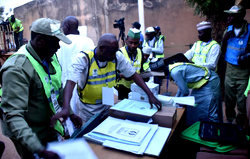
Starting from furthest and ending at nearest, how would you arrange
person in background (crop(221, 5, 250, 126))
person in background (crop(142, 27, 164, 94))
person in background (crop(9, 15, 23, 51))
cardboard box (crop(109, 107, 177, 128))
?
1. person in background (crop(9, 15, 23, 51))
2. person in background (crop(142, 27, 164, 94))
3. person in background (crop(221, 5, 250, 126))
4. cardboard box (crop(109, 107, 177, 128))

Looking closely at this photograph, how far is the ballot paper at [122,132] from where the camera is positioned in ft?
4.18

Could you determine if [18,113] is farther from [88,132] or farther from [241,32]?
[241,32]

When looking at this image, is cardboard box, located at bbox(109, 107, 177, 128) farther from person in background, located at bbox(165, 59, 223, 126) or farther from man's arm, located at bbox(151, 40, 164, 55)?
man's arm, located at bbox(151, 40, 164, 55)

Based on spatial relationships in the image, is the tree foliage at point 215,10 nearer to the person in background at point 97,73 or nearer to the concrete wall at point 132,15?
the concrete wall at point 132,15

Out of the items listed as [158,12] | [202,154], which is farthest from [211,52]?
[158,12]

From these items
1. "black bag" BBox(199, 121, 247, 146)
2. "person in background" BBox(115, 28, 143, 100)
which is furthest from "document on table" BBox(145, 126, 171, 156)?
"person in background" BBox(115, 28, 143, 100)

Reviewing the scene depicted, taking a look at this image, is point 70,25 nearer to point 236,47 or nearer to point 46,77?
point 46,77

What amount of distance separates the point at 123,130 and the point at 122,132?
0.03 metres

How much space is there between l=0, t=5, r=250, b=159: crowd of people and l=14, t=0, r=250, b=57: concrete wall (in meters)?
3.53

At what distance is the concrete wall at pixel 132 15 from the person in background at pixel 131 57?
4.17 m

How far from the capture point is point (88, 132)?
148cm

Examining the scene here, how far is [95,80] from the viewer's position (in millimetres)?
1748

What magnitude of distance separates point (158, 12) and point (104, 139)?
21.5 ft

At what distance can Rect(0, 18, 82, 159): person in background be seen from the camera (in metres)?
0.99
